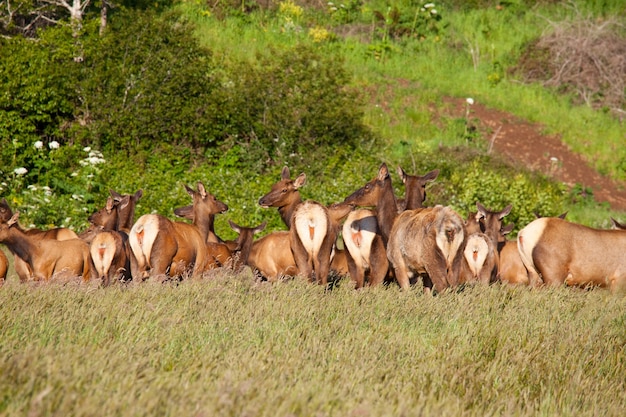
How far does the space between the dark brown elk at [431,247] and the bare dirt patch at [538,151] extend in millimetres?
18833

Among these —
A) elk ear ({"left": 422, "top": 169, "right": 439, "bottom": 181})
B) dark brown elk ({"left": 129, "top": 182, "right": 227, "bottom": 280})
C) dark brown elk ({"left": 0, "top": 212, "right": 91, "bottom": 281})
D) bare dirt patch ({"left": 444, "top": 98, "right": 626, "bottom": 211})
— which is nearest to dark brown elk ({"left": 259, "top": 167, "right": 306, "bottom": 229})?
dark brown elk ({"left": 129, "top": 182, "right": 227, "bottom": 280})

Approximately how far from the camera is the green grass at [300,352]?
595cm

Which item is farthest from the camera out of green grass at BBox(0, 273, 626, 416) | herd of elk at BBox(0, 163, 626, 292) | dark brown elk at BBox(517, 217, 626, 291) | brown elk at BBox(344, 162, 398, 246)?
dark brown elk at BBox(517, 217, 626, 291)

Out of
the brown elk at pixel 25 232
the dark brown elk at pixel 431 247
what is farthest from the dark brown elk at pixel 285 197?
the brown elk at pixel 25 232

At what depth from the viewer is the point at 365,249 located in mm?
13258

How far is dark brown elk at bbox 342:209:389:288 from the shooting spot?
13.2 meters

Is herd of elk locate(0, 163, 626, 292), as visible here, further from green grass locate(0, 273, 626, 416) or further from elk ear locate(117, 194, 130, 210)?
green grass locate(0, 273, 626, 416)

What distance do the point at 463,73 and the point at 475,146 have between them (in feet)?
22.2

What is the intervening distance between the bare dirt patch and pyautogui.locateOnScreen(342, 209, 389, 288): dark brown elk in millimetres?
17936

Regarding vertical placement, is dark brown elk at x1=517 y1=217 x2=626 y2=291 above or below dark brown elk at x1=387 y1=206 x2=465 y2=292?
below

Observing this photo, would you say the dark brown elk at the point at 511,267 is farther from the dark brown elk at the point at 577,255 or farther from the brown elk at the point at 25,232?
the brown elk at the point at 25,232

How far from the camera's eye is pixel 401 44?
127 ft

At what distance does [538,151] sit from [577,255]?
65.7 feet

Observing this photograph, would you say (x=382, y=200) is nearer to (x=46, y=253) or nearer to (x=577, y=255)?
(x=577, y=255)
